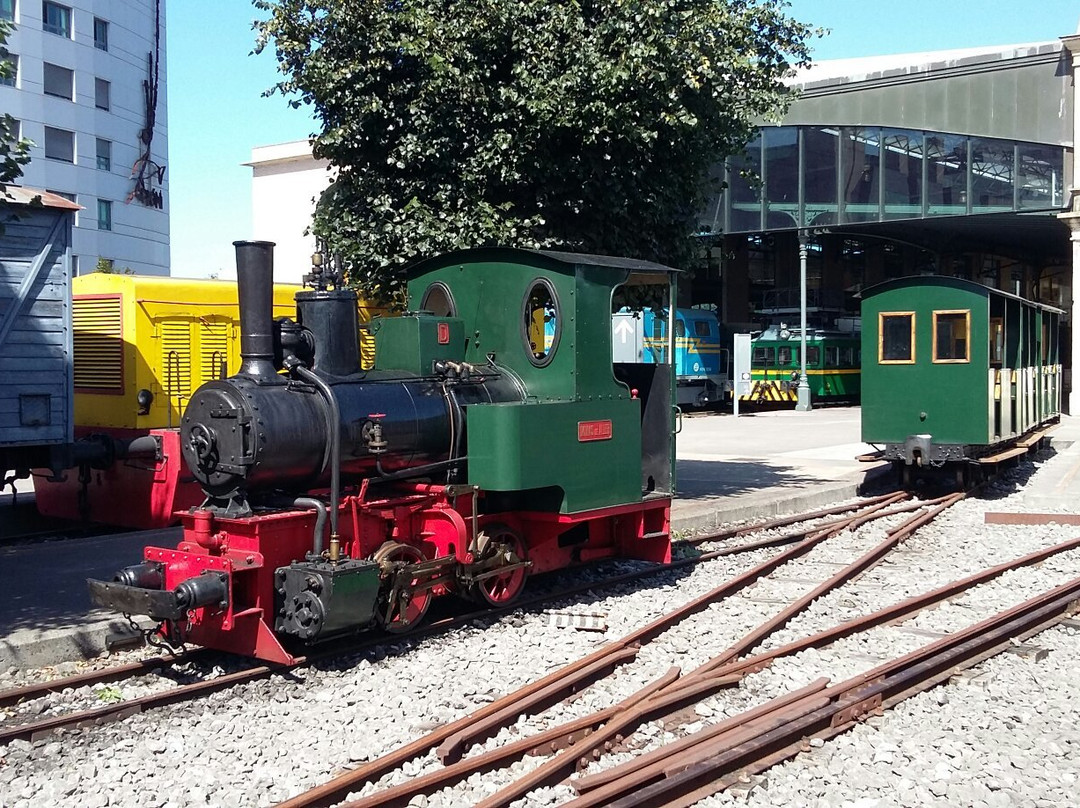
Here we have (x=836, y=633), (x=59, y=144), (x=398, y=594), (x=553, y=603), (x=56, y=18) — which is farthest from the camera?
(x=59, y=144)

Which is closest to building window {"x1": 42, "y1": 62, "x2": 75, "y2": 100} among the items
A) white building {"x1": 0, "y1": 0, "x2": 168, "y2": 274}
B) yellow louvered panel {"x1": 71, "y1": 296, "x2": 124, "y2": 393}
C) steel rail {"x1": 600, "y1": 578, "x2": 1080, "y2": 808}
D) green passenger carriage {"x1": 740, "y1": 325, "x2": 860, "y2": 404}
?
white building {"x1": 0, "y1": 0, "x2": 168, "y2": 274}

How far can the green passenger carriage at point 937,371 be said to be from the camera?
1433 centimetres

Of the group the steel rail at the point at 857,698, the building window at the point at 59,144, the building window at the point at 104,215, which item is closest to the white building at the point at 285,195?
the building window at the point at 104,215

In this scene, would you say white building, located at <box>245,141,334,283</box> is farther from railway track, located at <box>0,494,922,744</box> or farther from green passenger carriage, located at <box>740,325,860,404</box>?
railway track, located at <box>0,494,922,744</box>

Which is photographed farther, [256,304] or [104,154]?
[104,154]

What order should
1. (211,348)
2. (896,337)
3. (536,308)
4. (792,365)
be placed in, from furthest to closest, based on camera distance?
(792,365) → (896,337) → (211,348) → (536,308)

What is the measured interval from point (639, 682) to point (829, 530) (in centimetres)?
579

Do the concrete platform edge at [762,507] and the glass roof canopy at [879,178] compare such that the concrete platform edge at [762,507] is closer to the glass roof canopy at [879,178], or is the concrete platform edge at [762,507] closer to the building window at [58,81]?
the glass roof canopy at [879,178]

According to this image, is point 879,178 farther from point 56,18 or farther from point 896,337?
point 56,18

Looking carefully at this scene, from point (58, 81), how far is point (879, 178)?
27837 mm

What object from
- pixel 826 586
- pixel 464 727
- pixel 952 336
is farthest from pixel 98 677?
pixel 952 336

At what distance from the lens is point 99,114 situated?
39438 millimetres

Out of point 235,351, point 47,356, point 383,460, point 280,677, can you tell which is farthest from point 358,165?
point 280,677

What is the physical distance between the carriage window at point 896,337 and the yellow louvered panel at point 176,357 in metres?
9.21
